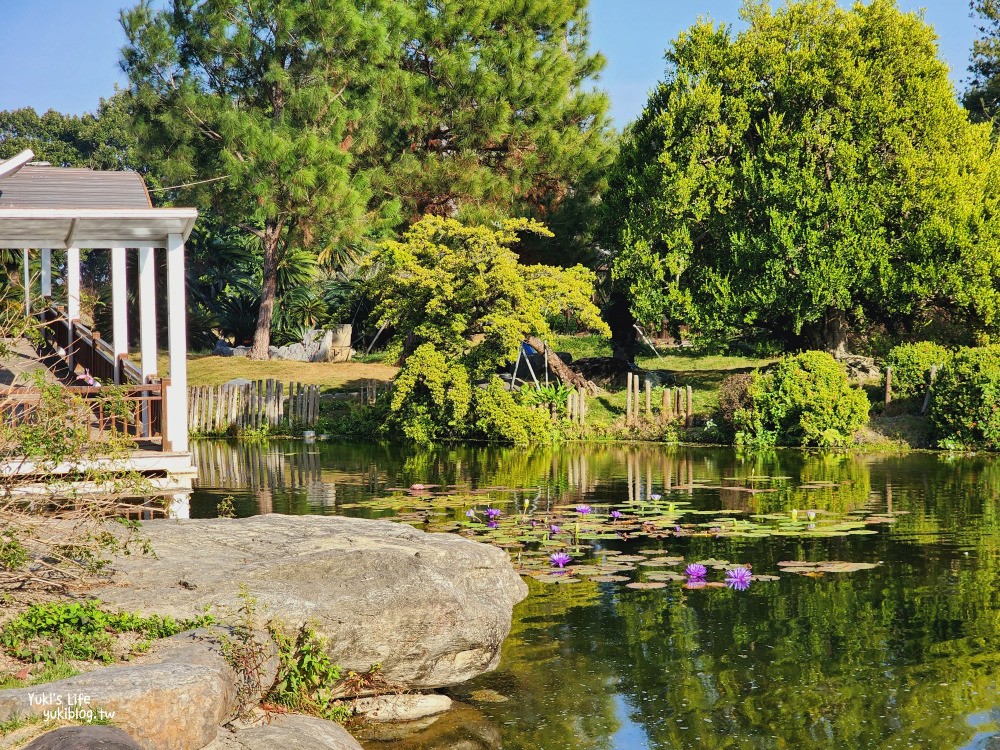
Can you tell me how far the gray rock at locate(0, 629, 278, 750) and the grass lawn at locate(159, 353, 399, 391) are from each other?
2219 cm

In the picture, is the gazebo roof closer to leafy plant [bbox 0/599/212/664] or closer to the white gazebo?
the white gazebo

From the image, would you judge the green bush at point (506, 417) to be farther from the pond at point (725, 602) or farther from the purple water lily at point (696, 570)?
the purple water lily at point (696, 570)

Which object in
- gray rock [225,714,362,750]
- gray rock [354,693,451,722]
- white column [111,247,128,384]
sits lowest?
gray rock [354,693,451,722]

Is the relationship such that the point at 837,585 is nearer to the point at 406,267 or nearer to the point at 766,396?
the point at 766,396

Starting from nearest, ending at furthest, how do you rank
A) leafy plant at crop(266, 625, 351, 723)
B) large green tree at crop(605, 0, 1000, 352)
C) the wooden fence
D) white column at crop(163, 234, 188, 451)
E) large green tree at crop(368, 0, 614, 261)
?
leafy plant at crop(266, 625, 351, 723), white column at crop(163, 234, 188, 451), large green tree at crop(605, 0, 1000, 352), the wooden fence, large green tree at crop(368, 0, 614, 261)

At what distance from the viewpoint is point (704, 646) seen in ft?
30.0

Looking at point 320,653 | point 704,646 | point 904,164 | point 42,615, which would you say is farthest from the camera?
point 904,164

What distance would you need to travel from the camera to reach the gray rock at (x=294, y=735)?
243 inches

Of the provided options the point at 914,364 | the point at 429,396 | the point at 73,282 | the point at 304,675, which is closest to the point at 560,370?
the point at 429,396

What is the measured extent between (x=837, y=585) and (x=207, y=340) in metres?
29.0

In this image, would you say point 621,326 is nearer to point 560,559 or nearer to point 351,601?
point 560,559

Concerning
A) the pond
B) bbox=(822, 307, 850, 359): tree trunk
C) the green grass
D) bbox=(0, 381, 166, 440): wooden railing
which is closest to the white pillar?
the pond

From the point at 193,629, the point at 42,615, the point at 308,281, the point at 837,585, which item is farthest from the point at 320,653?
the point at 308,281

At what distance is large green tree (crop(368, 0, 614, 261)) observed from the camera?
32.4m
